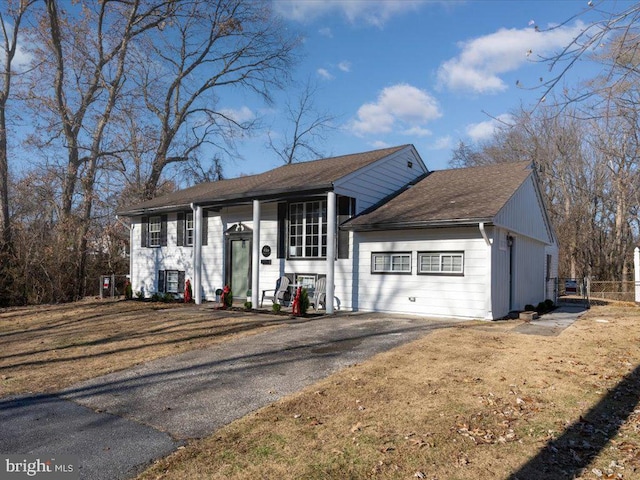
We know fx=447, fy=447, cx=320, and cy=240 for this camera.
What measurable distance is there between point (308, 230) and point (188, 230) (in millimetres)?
5823

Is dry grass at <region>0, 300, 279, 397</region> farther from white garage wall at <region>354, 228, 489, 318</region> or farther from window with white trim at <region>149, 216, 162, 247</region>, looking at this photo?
window with white trim at <region>149, 216, 162, 247</region>

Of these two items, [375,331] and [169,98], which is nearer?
[375,331]

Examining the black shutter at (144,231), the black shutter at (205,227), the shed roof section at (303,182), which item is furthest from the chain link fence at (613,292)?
the black shutter at (144,231)

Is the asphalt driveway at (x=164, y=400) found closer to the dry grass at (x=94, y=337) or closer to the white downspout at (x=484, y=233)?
the dry grass at (x=94, y=337)

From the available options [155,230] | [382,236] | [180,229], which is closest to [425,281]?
[382,236]

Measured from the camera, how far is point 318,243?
13414 mm

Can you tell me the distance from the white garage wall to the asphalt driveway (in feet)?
10.2

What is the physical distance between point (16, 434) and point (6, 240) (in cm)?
1572

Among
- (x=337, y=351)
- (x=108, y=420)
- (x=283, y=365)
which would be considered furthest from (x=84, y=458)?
(x=337, y=351)

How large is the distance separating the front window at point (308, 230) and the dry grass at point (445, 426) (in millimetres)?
6547

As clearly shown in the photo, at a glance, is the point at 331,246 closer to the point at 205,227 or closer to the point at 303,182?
the point at 303,182

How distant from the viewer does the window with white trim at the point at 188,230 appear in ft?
55.9

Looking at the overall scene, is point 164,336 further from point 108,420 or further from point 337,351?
point 108,420

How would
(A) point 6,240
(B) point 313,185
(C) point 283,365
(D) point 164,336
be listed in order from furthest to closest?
(A) point 6,240, (B) point 313,185, (D) point 164,336, (C) point 283,365
